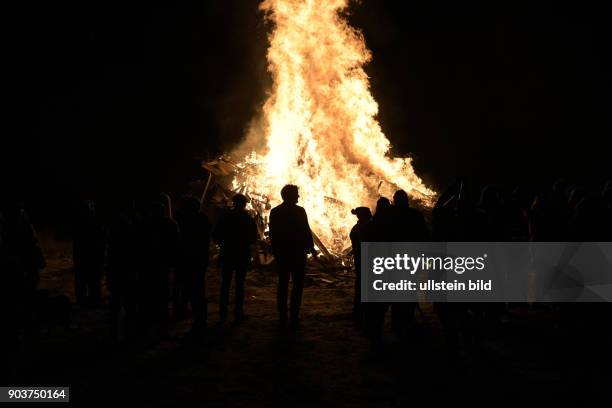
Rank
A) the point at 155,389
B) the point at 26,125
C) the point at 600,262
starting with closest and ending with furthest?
the point at 155,389 → the point at 600,262 → the point at 26,125

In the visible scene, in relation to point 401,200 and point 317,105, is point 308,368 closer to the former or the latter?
point 401,200

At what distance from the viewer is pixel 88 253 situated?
9586 mm

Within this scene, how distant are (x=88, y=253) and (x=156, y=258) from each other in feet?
10.6

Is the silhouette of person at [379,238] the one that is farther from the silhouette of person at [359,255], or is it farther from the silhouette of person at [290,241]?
the silhouette of person at [290,241]

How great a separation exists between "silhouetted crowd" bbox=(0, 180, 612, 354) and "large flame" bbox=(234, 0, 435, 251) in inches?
271

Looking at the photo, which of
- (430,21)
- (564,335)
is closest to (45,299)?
(564,335)

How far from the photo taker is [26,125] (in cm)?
2572

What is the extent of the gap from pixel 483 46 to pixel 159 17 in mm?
19038

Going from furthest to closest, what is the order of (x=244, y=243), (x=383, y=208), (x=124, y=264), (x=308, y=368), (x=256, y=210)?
1. (x=256, y=210)
2. (x=244, y=243)
3. (x=383, y=208)
4. (x=124, y=264)
5. (x=308, y=368)

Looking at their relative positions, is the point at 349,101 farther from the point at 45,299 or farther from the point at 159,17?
the point at 159,17

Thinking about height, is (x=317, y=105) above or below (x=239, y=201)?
above

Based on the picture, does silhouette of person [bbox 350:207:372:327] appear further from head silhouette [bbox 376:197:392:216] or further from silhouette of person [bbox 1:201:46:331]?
silhouette of person [bbox 1:201:46:331]

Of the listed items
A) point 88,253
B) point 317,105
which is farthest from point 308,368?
point 317,105

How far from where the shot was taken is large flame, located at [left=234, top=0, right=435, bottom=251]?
15.4 meters
